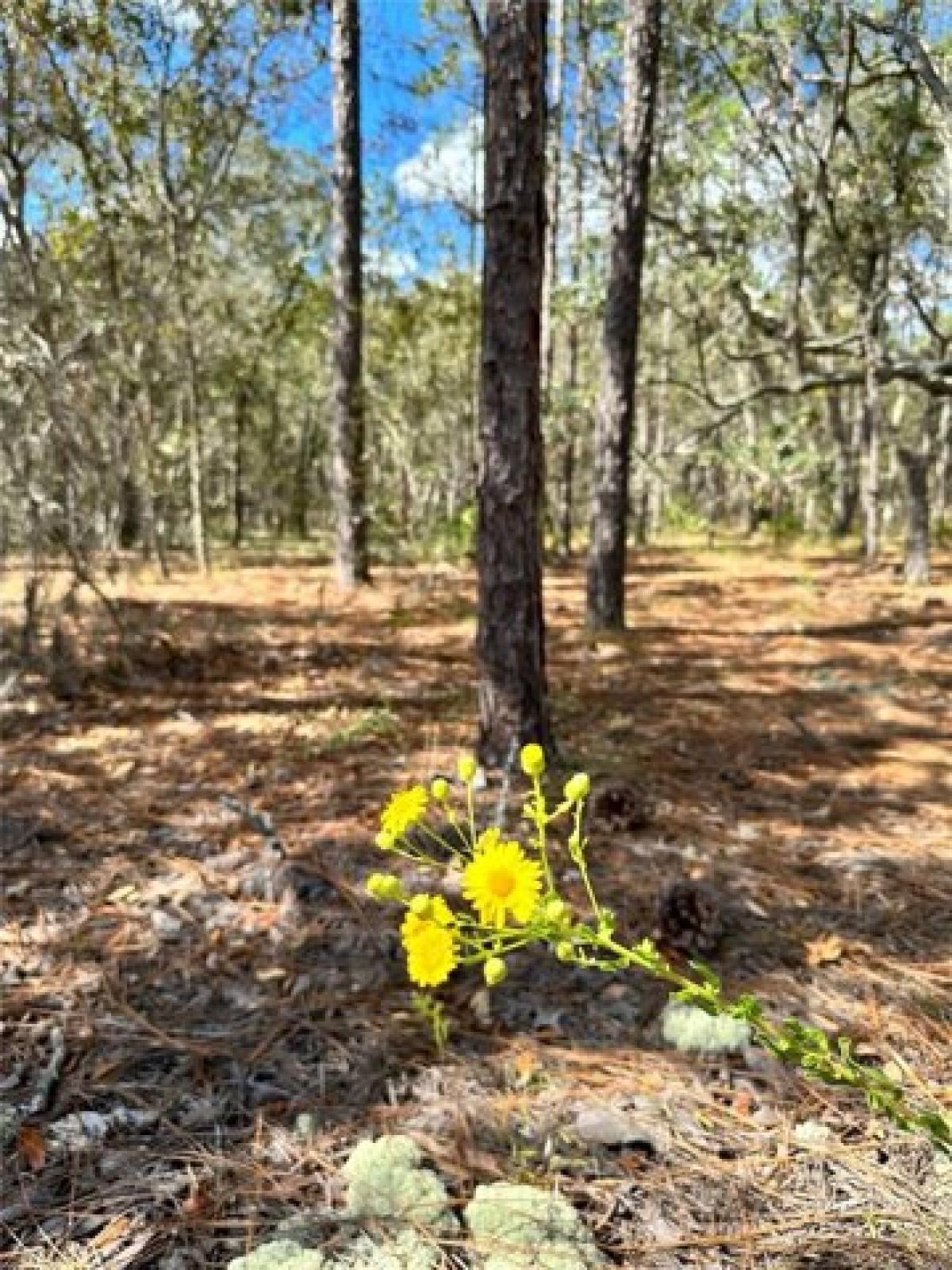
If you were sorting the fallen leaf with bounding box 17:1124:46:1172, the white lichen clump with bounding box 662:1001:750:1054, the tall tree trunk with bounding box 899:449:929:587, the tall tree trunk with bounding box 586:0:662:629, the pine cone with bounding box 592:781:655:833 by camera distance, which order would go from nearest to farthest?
the fallen leaf with bounding box 17:1124:46:1172, the white lichen clump with bounding box 662:1001:750:1054, the pine cone with bounding box 592:781:655:833, the tall tree trunk with bounding box 586:0:662:629, the tall tree trunk with bounding box 899:449:929:587

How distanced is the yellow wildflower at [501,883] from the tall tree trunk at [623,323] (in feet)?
17.8

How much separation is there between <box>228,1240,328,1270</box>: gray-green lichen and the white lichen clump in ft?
2.81

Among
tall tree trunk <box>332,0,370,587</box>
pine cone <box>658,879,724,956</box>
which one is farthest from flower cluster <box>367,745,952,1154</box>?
tall tree trunk <box>332,0,370,587</box>

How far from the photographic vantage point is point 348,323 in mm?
8828

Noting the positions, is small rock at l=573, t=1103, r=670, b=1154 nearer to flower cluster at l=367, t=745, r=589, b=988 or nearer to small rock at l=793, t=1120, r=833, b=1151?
small rock at l=793, t=1120, r=833, b=1151

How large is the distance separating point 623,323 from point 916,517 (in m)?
4.24

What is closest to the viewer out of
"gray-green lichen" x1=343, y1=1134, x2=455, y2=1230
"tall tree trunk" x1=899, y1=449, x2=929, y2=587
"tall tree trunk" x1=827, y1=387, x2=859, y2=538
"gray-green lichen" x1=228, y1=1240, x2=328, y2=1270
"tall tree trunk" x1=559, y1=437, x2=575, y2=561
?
"gray-green lichen" x1=228, y1=1240, x2=328, y2=1270

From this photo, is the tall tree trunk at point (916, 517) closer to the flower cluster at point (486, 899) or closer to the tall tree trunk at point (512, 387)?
the tall tree trunk at point (512, 387)

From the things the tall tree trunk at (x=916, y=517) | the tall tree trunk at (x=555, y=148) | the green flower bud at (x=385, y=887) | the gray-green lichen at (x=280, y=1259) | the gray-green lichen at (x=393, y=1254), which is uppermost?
the tall tree trunk at (x=555, y=148)

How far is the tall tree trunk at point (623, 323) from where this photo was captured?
628 cm

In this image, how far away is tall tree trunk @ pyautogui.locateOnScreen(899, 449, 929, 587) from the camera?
9.05 m

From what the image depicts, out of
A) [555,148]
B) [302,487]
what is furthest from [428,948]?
[302,487]

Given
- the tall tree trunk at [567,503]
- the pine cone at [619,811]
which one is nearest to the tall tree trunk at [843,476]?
the tall tree trunk at [567,503]

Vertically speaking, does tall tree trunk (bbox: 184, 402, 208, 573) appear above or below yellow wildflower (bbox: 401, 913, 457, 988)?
above
